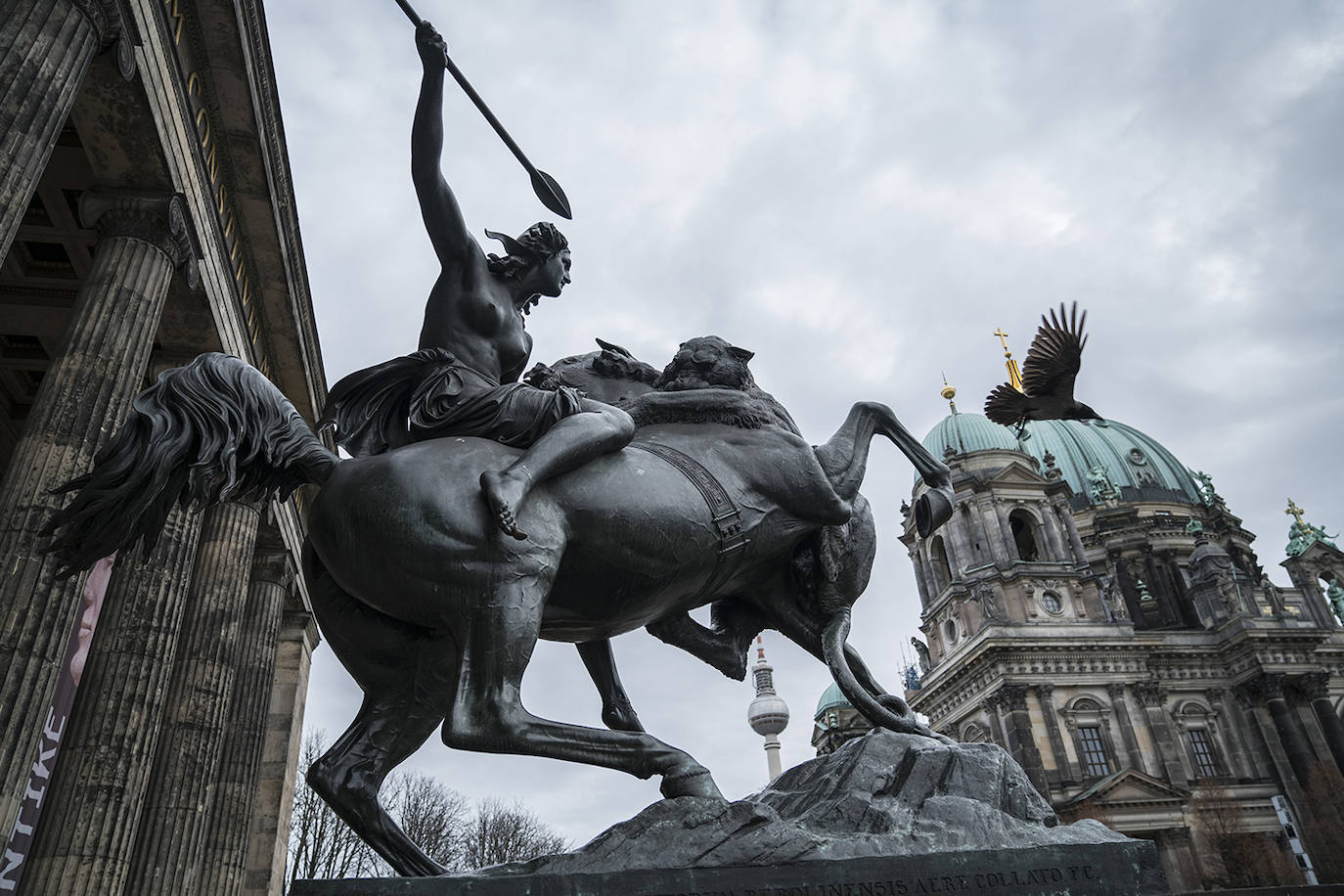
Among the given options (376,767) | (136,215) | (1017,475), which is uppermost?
(1017,475)

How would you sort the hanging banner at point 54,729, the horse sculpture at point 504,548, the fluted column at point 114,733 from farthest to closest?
the fluted column at point 114,733
the hanging banner at point 54,729
the horse sculpture at point 504,548

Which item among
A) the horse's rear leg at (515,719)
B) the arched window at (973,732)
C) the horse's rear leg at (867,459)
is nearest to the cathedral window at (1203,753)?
the arched window at (973,732)

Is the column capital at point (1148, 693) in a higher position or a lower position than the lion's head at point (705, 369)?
higher

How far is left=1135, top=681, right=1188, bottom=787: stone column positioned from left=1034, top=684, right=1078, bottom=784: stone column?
652 centimetres

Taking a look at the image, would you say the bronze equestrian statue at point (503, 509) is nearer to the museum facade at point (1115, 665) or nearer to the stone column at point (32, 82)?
the stone column at point (32, 82)

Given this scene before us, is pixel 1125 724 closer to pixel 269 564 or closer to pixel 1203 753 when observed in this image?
pixel 1203 753

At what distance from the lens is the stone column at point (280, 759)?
75.3ft

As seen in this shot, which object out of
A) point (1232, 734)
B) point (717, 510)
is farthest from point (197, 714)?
point (1232, 734)

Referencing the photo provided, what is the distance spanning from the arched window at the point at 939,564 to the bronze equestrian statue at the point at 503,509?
56963 mm

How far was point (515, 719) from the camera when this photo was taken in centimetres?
358

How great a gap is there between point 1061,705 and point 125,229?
51.1 metres

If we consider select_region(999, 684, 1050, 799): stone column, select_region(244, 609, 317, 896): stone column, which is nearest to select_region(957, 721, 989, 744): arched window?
select_region(999, 684, 1050, 799): stone column

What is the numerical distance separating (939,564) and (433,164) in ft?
195

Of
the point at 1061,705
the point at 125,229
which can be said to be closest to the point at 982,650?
the point at 1061,705
